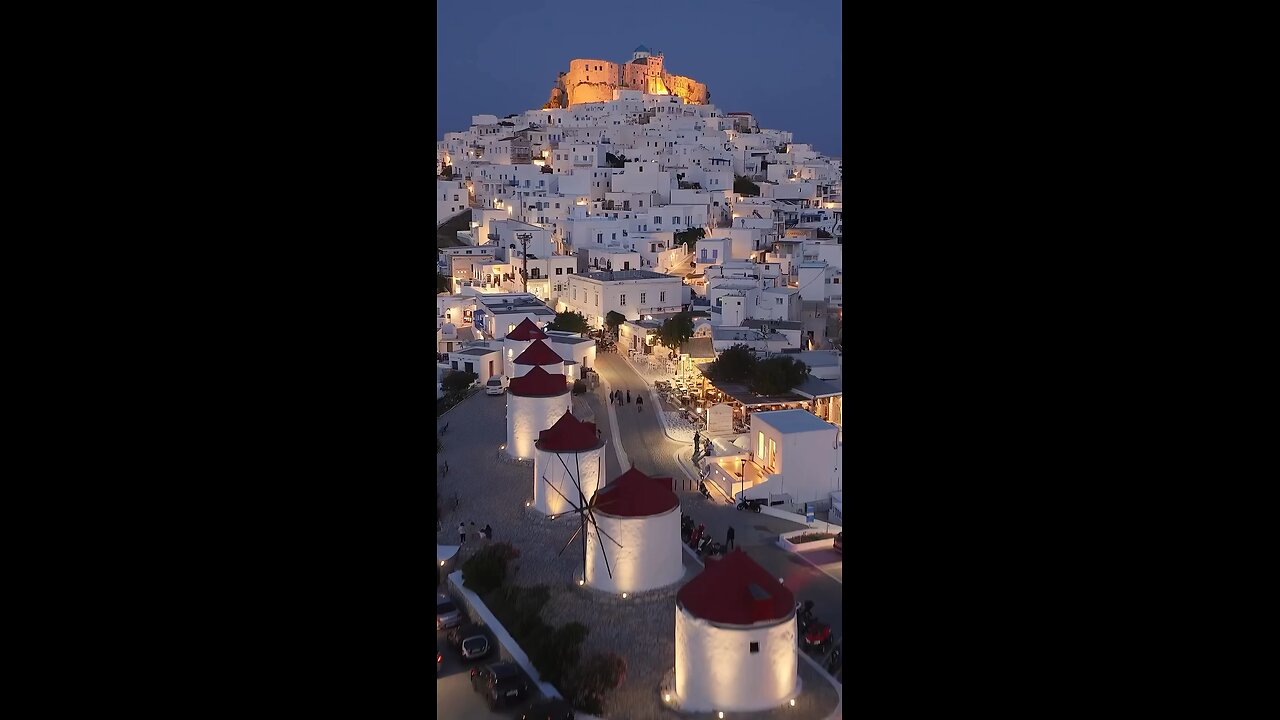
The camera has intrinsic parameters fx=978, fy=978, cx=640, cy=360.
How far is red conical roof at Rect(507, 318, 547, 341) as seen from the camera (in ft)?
58.3

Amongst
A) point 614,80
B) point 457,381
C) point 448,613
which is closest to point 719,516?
point 448,613

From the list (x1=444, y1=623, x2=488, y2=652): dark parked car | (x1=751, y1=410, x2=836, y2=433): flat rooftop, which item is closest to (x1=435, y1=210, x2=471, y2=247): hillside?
(x1=751, y1=410, x2=836, y2=433): flat rooftop

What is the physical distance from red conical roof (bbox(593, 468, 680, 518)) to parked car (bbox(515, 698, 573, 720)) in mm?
2322

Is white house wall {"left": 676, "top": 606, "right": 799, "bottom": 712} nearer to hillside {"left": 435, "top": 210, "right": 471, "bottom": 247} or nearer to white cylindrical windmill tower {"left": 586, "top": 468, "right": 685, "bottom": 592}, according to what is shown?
white cylindrical windmill tower {"left": 586, "top": 468, "right": 685, "bottom": 592}

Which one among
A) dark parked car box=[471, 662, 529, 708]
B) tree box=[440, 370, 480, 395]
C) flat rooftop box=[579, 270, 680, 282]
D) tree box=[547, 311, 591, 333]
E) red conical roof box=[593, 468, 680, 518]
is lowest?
dark parked car box=[471, 662, 529, 708]

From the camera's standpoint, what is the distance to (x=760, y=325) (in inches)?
783

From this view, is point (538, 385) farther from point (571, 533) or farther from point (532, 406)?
point (571, 533)

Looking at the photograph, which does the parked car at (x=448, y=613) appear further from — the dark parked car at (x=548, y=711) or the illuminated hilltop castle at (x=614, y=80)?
the illuminated hilltop castle at (x=614, y=80)

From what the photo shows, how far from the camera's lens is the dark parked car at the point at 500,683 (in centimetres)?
738

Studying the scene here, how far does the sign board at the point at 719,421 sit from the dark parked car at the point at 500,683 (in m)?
7.64
